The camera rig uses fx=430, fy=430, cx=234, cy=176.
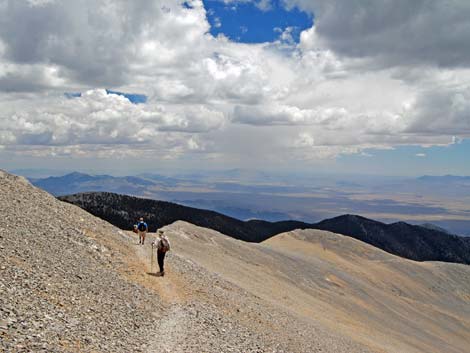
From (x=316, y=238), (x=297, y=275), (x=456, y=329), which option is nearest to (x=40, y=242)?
(x=297, y=275)

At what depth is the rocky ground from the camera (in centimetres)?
1745

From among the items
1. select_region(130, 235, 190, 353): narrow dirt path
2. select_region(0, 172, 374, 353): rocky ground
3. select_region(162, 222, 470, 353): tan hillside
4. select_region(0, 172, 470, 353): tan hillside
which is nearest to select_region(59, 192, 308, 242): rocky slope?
select_region(162, 222, 470, 353): tan hillside

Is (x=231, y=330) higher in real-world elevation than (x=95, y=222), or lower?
lower

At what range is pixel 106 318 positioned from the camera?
66.2ft

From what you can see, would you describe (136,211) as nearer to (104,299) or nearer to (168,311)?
(168,311)

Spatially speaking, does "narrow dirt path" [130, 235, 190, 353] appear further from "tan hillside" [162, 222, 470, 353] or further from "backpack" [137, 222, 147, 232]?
"tan hillside" [162, 222, 470, 353]

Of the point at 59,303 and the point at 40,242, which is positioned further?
the point at 40,242

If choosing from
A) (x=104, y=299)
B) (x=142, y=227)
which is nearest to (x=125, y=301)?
(x=104, y=299)

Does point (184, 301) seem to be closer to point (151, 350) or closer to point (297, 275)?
point (151, 350)

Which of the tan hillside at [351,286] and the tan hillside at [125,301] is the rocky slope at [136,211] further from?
the tan hillside at [125,301]

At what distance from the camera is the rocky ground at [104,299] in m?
17.5

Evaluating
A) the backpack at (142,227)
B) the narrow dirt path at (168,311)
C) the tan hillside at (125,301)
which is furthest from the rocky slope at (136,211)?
the narrow dirt path at (168,311)

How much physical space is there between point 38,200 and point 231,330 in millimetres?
20208

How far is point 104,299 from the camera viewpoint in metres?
22.3
